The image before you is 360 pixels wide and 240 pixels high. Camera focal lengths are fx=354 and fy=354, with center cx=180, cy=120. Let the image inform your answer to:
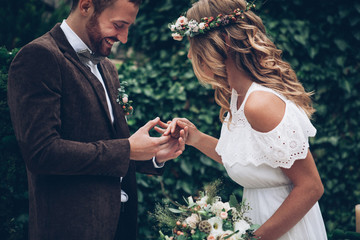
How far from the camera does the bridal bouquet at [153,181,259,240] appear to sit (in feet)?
5.98

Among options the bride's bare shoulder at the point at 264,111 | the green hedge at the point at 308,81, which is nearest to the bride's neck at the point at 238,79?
the bride's bare shoulder at the point at 264,111

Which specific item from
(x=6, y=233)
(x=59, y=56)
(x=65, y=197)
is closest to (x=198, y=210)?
(x=65, y=197)

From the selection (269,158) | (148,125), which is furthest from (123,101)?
(269,158)

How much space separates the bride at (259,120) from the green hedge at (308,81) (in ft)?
4.56

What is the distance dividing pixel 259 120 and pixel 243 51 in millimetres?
478

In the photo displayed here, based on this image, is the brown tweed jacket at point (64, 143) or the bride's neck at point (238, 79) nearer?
the brown tweed jacket at point (64, 143)

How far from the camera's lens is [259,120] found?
6.37 ft

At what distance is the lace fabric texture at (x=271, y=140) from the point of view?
1908 millimetres

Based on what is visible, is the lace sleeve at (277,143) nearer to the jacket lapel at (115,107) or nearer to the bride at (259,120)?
the bride at (259,120)

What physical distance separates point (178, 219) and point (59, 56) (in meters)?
1.08

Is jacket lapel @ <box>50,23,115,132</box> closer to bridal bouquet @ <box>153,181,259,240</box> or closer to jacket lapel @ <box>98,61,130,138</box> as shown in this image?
jacket lapel @ <box>98,61,130,138</box>

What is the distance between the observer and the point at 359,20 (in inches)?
159

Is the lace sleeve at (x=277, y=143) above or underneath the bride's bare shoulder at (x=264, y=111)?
underneath

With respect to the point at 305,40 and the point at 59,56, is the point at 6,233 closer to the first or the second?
the point at 59,56
